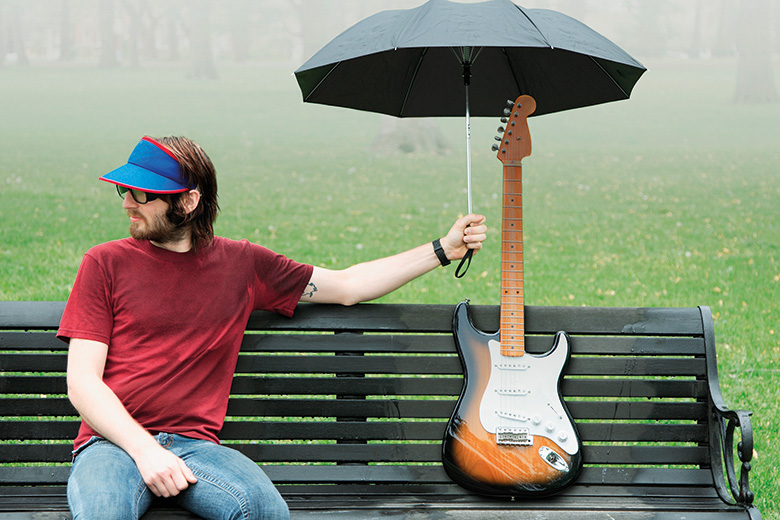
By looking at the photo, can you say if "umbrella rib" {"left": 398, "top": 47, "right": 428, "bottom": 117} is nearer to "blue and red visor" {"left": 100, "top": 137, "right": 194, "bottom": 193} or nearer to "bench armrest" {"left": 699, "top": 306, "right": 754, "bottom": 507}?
"blue and red visor" {"left": 100, "top": 137, "right": 194, "bottom": 193}

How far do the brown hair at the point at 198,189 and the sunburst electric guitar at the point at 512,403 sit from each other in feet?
3.57

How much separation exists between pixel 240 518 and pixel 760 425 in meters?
3.35

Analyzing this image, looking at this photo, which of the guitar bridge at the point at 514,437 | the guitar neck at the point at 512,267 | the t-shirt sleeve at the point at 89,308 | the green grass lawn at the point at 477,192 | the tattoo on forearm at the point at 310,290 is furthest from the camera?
the green grass lawn at the point at 477,192

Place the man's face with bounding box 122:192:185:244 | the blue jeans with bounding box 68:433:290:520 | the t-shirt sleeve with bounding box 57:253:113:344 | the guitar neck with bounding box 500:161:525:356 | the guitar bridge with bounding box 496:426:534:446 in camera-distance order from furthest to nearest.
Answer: the guitar neck with bounding box 500:161:525:356, the guitar bridge with bounding box 496:426:534:446, the man's face with bounding box 122:192:185:244, the t-shirt sleeve with bounding box 57:253:113:344, the blue jeans with bounding box 68:433:290:520

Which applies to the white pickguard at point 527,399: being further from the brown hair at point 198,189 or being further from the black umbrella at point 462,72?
the brown hair at point 198,189

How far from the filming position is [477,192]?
1477 centimetres

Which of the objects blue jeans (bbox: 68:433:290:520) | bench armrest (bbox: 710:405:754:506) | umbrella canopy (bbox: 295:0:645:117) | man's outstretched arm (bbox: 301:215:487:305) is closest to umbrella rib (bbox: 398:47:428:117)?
umbrella canopy (bbox: 295:0:645:117)

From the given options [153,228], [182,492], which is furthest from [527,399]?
[153,228]

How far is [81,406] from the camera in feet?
9.87

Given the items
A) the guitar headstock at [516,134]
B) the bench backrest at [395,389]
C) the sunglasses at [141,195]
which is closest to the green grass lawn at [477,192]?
the bench backrest at [395,389]

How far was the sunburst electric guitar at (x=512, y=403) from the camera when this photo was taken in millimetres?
3369

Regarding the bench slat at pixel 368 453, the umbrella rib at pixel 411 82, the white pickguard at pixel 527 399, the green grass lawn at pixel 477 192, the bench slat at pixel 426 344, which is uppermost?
the umbrella rib at pixel 411 82

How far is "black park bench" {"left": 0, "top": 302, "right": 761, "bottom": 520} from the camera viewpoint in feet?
11.7

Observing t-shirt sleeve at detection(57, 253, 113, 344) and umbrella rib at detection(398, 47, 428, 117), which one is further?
umbrella rib at detection(398, 47, 428, 117)
